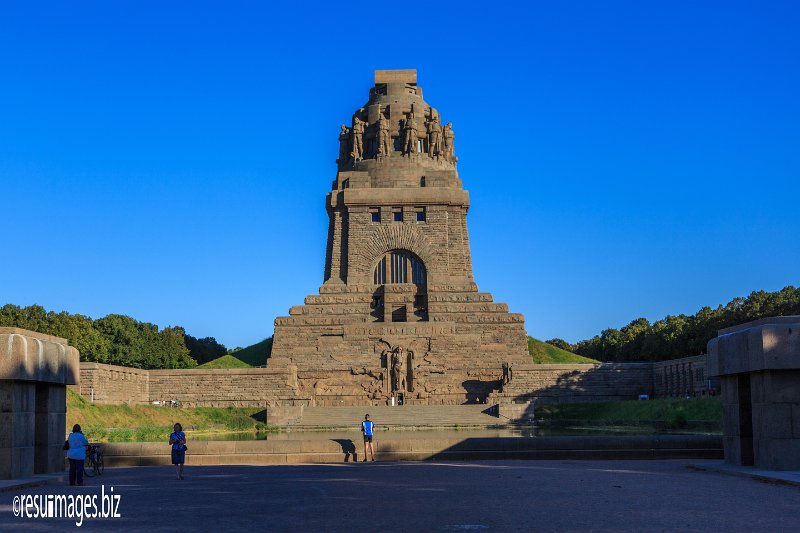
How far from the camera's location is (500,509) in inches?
513

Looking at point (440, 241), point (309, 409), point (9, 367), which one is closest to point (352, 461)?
point (9, 367)

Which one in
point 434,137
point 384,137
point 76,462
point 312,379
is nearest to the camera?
point 76,462

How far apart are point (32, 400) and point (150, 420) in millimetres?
30690

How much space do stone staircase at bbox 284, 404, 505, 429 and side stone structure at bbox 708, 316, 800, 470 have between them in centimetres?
3224

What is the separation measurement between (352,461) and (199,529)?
12924mm

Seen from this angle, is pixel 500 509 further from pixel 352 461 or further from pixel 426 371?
pixel 426 371

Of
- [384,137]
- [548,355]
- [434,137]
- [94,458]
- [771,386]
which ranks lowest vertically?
[94,458]

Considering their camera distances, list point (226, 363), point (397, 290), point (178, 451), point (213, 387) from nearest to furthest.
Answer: point (178, 451), point (213, 387), point (397, 290), point (226, 363)

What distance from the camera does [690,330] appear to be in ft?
233

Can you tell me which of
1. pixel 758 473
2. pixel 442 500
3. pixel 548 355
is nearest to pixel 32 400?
pixel 442 500

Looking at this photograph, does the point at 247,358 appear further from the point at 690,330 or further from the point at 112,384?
the point at 690,330

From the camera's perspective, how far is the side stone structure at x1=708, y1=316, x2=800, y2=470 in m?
17.2

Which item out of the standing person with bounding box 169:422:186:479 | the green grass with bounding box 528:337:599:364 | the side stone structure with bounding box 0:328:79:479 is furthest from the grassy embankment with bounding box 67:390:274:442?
the green grass with bounding box 528:337:599:364

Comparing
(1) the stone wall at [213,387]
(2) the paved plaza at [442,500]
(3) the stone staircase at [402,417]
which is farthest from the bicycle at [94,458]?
(1) the stone wall at [213,387]
